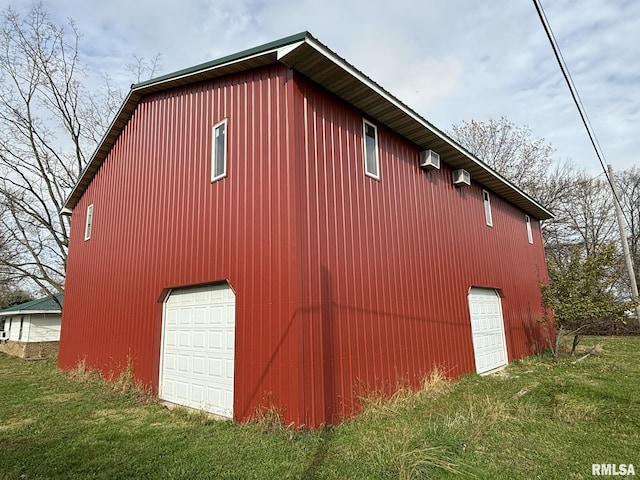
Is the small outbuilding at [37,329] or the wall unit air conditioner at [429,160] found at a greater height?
the wall unit air conditioner at [429,160]

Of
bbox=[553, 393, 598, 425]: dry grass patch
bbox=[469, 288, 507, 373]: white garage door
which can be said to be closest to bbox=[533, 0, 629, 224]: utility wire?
bbox=[469, 288, 507, 373]: white garage door

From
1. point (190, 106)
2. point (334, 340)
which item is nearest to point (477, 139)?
point (190, 106)

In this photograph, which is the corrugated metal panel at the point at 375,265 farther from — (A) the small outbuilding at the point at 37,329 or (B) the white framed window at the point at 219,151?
(A) the small outbuilding at the point at 37,329

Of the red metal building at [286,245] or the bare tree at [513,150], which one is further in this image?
the bare tree at [513,150]

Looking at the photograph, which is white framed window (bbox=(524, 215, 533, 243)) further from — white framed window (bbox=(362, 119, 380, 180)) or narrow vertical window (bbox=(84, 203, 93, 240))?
narrow vertical window (bbox=(84, 203, 93, 240))

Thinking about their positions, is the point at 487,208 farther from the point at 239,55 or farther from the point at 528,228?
the point at 239,55

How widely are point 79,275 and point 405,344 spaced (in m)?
9.83

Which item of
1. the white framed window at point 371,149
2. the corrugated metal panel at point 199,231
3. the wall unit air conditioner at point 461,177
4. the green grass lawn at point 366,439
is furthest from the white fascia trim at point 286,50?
the wall unit air conditioner at point 461,177

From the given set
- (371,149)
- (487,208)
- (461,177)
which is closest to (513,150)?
(487,208)

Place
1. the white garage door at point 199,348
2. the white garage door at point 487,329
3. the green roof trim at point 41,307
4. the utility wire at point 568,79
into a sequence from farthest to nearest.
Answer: the green roof trim at point 41,307 < the white garage door at point 487,329 < the white garage door at point 199,348 < the utility wire at point 568,79

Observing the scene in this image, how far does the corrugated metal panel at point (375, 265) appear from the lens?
5.18m

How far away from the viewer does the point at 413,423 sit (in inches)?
191
